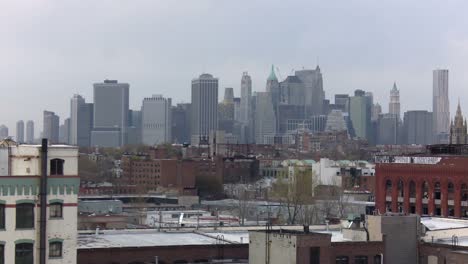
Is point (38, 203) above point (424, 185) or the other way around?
above

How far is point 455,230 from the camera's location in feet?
168

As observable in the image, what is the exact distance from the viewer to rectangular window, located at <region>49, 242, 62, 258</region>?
3410 centimetres

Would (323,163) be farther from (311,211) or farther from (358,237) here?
(358,237)

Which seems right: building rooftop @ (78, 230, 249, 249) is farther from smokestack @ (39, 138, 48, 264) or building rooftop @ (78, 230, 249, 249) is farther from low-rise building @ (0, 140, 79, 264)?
smokestack @ (39, 138, 48, 264)

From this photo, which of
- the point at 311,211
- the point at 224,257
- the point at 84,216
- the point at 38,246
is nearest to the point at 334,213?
the point at 311,211

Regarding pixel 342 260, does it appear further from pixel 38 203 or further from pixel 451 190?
pixel 451 190

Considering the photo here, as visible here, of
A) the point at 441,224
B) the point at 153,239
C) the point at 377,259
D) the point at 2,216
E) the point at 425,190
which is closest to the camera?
the point at 2,216

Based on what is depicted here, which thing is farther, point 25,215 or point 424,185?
point 424,185

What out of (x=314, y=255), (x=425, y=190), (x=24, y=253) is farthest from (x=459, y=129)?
(x=24, y=253)

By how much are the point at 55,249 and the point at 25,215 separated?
67.1 inches

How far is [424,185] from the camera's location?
88.4 m

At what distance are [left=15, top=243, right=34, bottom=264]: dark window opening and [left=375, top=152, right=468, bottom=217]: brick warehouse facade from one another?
5715cm

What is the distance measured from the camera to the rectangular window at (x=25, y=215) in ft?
110

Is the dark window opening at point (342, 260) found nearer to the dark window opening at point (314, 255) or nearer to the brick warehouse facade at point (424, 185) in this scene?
the dark window opening at point (314, 255)
